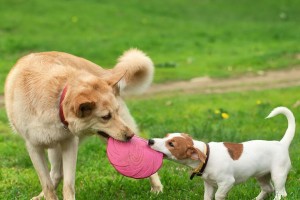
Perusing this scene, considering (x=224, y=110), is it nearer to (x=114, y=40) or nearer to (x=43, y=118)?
(x=43, y=118)

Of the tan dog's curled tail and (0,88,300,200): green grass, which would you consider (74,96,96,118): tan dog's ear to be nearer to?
(0,88,300,200): green grass

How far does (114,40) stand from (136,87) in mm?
9559

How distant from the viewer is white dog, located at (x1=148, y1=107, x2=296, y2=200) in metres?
5.45

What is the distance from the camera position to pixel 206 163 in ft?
17.9

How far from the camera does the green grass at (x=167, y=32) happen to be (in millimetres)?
15062

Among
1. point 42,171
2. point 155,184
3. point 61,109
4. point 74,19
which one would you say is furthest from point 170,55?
point 61,109

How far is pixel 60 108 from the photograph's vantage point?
5.45m

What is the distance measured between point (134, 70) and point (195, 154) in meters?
1.79

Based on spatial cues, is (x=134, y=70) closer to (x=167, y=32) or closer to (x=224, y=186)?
(x=224, y=186)

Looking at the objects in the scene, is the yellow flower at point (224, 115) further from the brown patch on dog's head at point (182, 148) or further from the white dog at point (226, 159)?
the brown patch on dog's head at point (182, 148)

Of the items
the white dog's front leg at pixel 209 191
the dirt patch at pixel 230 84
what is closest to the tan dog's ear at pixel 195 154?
the white dog's front leg at pixel 209 191

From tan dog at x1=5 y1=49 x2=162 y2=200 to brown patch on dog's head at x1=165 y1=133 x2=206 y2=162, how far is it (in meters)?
0.36

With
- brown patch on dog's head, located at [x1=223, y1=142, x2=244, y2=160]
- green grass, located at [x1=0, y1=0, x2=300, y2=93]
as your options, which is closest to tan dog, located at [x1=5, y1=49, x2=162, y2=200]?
brown patch on dog's head, located at [x1=223, y1=142, x2=244, y2=160]

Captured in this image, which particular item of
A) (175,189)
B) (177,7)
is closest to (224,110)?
(175,189)
